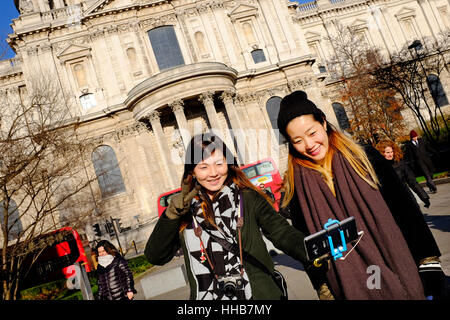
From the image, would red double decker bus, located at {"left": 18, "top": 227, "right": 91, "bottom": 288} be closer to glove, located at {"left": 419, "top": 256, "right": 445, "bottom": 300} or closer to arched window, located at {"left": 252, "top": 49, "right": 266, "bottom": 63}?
glove, located at {"left": 419, "top": 256, "right": 445, "bottom": 300}

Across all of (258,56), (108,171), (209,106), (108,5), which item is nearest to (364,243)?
(209,106)

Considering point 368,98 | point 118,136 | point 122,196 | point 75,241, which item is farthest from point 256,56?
point 75,241

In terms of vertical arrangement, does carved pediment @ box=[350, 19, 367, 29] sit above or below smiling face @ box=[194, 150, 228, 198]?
above

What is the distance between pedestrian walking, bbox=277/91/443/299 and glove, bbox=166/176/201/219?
86cm

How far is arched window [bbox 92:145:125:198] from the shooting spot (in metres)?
24.1

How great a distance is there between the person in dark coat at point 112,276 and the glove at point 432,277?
4563mm

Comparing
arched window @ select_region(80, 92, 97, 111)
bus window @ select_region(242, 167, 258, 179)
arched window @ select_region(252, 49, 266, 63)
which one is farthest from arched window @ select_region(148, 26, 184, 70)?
bus window @ select_region(242, 167, 258, 179)

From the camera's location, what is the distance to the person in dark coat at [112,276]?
5078 millimetres

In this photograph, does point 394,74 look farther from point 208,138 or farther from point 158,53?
point 208,138

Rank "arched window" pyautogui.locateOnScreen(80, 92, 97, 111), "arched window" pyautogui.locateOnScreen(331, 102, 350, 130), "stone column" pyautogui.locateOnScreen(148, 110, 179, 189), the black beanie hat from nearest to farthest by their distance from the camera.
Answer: the black beanie hat → "stone column" pyautogui.locateOnScreen(148, 110, 179, 189) → "arched window" pyautogui.locateOnScreen(80, 92, 97, 111) → "arched window" pyautogui.locateOnScreen(331, 102, 350, 130)

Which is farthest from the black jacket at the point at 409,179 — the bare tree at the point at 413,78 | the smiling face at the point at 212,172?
the bare tree at the point at 413,78

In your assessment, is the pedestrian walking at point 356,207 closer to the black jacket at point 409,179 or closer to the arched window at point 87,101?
the black jacket at point 409,179

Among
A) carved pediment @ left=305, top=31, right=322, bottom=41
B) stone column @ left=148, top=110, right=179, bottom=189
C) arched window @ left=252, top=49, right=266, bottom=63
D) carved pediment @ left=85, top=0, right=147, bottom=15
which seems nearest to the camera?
stone column @ left=148, top=110, right=179, bottom=189
